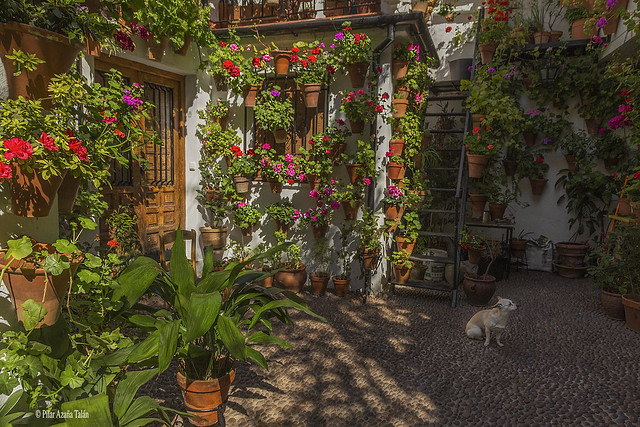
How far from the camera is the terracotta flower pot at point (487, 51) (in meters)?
6.15

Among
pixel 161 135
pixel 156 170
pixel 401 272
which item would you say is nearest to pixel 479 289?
pixel 401 272

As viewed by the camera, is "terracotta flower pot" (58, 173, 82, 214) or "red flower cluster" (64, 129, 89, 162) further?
"terracotta flower pot" (58, 173, 82, 214)

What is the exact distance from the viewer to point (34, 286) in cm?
163

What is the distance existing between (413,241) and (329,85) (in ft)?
7.26

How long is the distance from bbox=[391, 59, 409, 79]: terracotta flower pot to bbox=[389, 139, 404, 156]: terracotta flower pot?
2.53 ft

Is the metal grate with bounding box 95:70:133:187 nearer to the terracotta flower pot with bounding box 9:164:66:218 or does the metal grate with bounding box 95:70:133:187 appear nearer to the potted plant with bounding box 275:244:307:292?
the potted plant with bounding box 275:244:307:292

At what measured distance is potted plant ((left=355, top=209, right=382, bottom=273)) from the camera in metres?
4.76

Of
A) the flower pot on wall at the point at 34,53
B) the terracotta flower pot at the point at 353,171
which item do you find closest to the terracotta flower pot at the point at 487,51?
the terracotta flower pot at the point at 353,171

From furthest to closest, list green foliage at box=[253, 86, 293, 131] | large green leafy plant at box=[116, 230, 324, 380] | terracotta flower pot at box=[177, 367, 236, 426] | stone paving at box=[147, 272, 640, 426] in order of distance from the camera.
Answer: green foliage at box=[253, 86, 293, 131] < stone paving at box=[147, 272, 640, 426] < terracotta flower pot at box=[177, 367, 236, 426] < large green leafy plant at box=[116, 230, 324, 380]

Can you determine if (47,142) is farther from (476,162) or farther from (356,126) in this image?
(476,162)

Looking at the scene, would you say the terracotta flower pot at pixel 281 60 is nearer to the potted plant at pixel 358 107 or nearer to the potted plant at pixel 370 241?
the potted plant at pixel 358 107

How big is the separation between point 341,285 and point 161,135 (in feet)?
9.59

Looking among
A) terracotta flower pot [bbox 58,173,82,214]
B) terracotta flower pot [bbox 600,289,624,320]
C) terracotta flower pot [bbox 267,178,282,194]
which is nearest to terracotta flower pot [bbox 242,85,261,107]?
terracotta flower pot [bbox 267,178,282,194]

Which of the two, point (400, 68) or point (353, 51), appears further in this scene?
point (400, 68)
